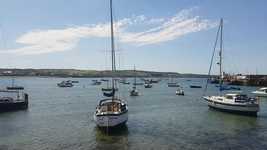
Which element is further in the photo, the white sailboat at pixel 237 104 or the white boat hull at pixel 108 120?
the white sailboat at pixel 237 104

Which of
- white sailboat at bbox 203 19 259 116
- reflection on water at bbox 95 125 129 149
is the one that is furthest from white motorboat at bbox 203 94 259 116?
reflection on water at bbox 95 125 129 149

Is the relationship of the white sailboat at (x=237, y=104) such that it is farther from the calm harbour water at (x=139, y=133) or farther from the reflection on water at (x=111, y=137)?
the reflection on water at (x=111, y=137)

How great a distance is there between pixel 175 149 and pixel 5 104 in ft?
106

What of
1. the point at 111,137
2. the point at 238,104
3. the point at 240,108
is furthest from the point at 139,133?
the point at 238,104

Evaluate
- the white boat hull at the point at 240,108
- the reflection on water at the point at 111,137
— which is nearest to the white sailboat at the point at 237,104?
the white boat hull at the point at 240,108

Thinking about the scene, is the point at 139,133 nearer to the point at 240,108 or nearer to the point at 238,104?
the point at 240,108

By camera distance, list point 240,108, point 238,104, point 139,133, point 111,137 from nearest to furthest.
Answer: point 111,137
point 139,133
point 240,108
point 238,104

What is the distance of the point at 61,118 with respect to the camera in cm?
4328

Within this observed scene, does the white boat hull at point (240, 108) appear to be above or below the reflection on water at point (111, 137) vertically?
above

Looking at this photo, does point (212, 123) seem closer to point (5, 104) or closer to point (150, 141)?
point (150, 141)

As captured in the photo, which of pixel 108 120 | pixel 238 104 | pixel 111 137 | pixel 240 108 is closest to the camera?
pixel 111 137

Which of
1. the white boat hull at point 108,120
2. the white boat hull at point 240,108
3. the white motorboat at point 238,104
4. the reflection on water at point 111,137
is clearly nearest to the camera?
the reflection on water at point 111,137

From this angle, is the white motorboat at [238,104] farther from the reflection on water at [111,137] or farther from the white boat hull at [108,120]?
the white boat hull at [108,120]

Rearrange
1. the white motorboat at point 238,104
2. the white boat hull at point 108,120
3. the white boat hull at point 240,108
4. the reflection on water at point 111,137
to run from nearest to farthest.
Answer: the reflection on water at point 111,137 → the white boat hull at point 108,120 → the white boat hull at point 240,108 → the white motorboat at point 238,104
